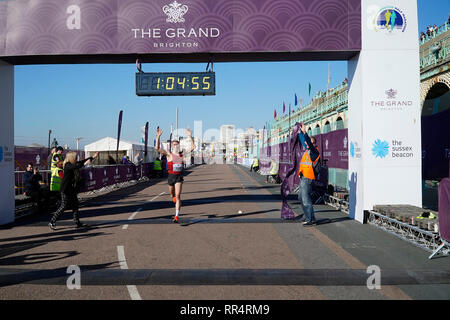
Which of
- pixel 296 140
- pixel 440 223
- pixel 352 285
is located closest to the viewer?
pixel 352 285

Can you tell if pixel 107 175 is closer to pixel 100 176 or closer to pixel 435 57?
pixel 100 176

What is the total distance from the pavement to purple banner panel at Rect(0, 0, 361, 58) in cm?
467

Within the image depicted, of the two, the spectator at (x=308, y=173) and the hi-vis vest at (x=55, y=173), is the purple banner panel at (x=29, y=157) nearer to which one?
the hi-vis vest at (x=55, y=173)

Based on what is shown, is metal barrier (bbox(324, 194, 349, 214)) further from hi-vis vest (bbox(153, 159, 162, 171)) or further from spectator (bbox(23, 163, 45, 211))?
hi-vis vest (bbox(153, 159, 162, 171))

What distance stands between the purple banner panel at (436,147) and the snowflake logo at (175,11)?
1007cm

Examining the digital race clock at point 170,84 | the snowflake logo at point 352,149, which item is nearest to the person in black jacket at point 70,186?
the digital race clock at point 170,84

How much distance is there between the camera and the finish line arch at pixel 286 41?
27.7ft

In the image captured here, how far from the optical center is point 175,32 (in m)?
8.82

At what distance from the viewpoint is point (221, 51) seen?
29.0 feet

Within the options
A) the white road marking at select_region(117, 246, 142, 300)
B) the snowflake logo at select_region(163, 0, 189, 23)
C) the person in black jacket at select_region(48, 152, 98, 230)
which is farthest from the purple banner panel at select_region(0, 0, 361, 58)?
the white road marking at select_region(117, 246, 142, 300)

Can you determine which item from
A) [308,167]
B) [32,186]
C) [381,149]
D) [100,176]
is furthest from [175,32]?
[100,176]

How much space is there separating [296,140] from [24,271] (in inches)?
247

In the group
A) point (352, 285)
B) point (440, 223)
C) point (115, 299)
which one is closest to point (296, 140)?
point (440, 223)
